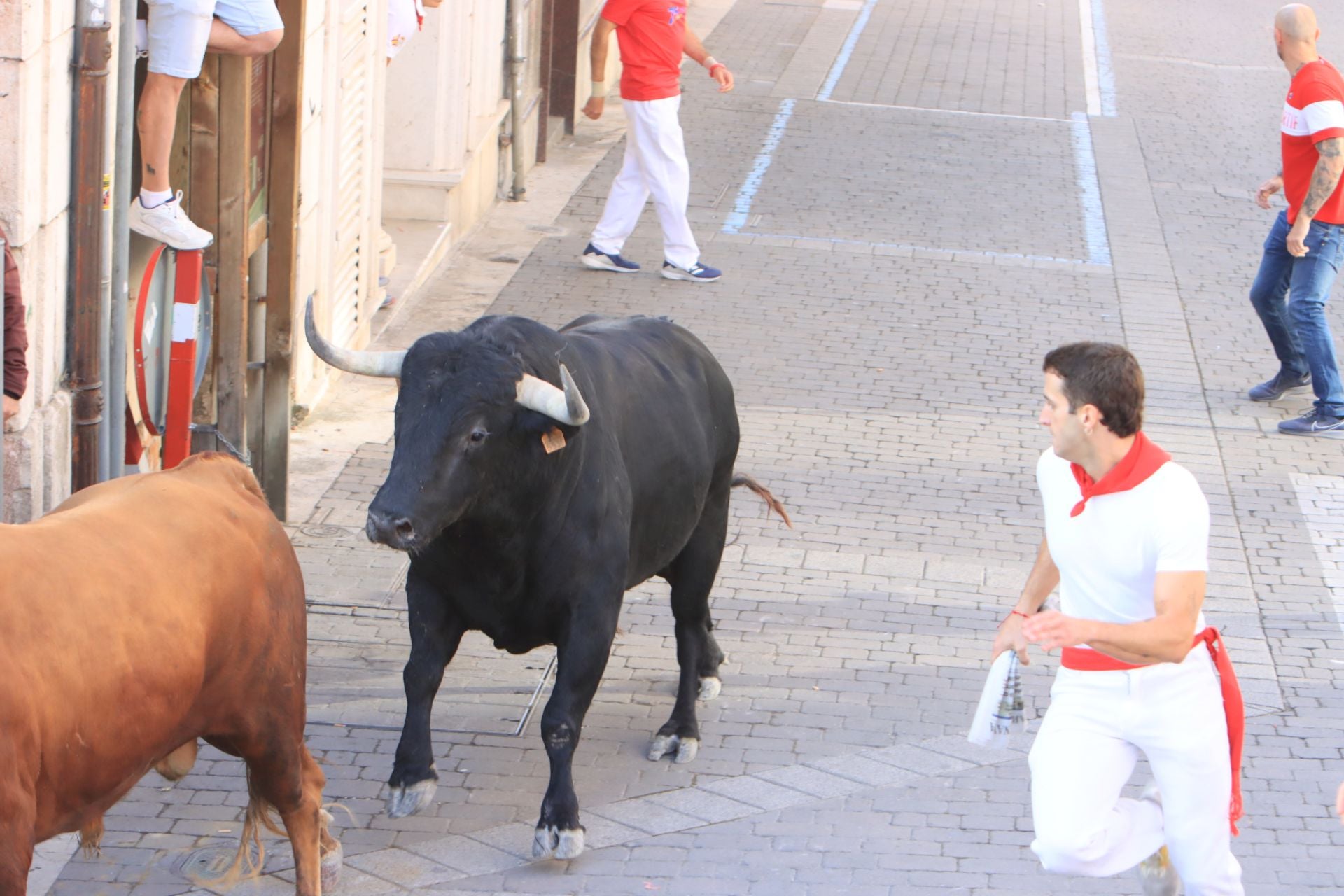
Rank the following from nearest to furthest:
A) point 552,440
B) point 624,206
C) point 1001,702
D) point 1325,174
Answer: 1. point 1001,702
2. point 552,440
3. point 1325,174
4. point 624,206

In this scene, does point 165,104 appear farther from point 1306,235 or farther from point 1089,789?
point 1306,235

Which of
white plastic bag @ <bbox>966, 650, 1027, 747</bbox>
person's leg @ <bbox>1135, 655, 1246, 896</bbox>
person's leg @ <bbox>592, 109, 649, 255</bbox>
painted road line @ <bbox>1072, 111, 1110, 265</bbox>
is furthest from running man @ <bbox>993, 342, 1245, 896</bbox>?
painted road line @ <bbox>1072, 111, 1110, 265</bbox>

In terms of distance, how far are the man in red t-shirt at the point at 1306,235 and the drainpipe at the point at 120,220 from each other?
634 cm

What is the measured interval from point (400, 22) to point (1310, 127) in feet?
18.0

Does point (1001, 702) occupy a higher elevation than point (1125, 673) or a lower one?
lower

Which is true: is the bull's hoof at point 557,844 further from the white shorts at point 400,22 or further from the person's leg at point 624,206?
the person's leg at point 624,206

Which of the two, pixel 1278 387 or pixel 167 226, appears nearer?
pixel 167 226

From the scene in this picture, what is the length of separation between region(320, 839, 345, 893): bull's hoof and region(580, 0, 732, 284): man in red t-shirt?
24.8 ft

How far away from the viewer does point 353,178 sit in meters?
10.1

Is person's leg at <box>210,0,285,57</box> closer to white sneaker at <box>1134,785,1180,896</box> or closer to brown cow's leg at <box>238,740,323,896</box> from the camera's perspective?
Result: brown cow's leg at <box>238,740,323,896</box>

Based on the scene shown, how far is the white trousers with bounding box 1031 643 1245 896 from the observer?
427 cm

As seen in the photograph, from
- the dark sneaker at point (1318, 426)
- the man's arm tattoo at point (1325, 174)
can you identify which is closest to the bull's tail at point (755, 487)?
the dark sneaker at point (1318, 426)

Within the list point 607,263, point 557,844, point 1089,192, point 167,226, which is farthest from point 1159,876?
point 1089,192

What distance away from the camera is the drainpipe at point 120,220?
19.9ft
